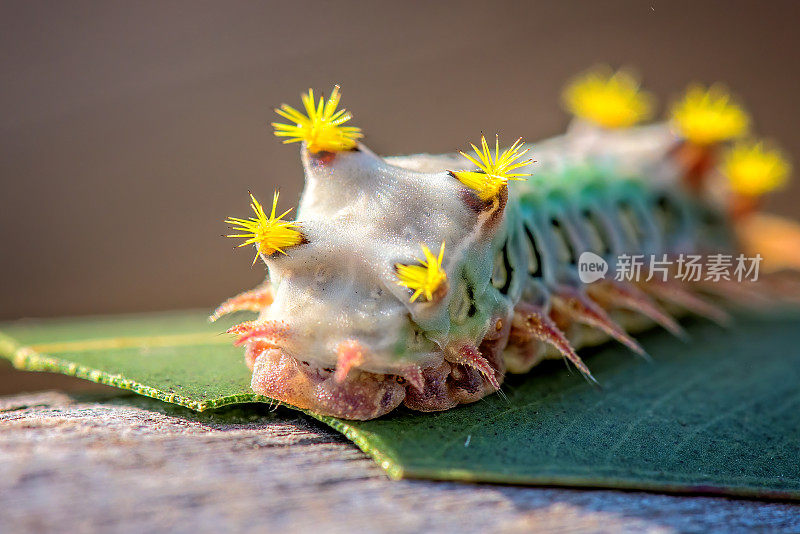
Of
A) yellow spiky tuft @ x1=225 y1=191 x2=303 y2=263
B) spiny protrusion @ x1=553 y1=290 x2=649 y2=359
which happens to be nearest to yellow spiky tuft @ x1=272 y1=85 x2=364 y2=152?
yellow spiky tuft @ x1=225 y1=191 x2=303 y2=263

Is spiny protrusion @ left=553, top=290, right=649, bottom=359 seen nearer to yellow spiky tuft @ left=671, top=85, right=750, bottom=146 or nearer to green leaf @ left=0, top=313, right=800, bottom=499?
green leaf @ left=0, top=313, right=800, bottom=499

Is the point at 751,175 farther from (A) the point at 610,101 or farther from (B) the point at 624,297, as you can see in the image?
(B) the point at 624,297

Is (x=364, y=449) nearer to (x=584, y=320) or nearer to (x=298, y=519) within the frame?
(x=298, y=519)

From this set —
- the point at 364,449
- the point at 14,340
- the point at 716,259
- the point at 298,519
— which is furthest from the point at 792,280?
the point at 14,340

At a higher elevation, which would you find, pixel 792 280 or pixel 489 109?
pixel 489 109

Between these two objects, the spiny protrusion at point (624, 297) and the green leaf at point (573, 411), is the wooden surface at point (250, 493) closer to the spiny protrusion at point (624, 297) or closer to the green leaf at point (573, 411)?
the green leaf at point (573, 411)
